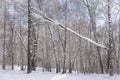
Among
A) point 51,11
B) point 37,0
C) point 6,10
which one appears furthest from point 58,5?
point 6,10

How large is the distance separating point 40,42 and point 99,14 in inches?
753

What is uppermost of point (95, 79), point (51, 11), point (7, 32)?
point (51, 11)

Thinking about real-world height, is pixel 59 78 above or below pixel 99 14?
below

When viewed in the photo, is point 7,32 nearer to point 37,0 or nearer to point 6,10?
point 6,10

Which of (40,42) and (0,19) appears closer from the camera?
(0,19)

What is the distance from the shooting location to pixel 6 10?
3938cm

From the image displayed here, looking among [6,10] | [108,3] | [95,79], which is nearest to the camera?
[95,79]

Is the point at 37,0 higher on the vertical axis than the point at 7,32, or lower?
higher

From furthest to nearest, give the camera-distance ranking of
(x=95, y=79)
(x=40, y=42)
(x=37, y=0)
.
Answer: (x=40, y=42)
(x=37, y=0)
(x=95, y=79)

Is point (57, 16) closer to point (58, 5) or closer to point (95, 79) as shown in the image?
point (58, 5)

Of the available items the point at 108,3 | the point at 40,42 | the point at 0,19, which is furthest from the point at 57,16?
the point at 108,3

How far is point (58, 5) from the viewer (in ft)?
121

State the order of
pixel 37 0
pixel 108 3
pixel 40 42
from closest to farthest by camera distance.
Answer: pixel 108 3 → pixel 37 0 → pixel 40 42

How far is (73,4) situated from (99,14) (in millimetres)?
4036
